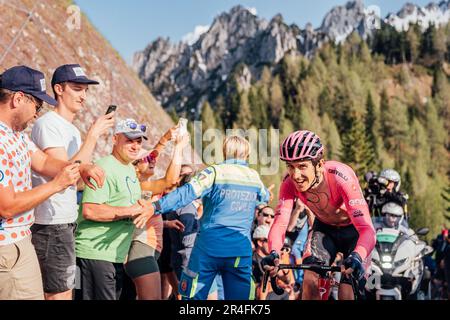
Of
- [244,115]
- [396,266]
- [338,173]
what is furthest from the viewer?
[244,115]

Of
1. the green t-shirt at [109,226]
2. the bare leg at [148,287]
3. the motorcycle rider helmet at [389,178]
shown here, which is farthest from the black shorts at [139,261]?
the motorcycle rider helmet at [389,178]

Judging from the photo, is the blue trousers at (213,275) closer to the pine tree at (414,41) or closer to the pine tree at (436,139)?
the pine tree at (436,139)

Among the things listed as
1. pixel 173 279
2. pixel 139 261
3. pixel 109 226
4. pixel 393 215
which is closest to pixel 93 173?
pixel 109 226

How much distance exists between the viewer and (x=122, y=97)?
17031 millimetres

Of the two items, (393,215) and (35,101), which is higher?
(35,101)

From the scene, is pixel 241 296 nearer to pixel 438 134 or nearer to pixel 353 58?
pixel 438 134

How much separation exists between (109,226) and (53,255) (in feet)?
2.13

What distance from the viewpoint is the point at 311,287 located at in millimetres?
4902

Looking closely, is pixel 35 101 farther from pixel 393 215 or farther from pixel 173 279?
pixel 393 215

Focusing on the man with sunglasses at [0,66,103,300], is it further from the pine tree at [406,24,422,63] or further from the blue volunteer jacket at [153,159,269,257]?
the pine tree at [406,24,422,63]

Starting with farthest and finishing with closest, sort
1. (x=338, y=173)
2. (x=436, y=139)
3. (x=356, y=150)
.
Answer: (x=436, y=139) → (x=356, y=150) → (x=338, y=173)

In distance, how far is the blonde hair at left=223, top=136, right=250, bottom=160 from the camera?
5.28 meters
